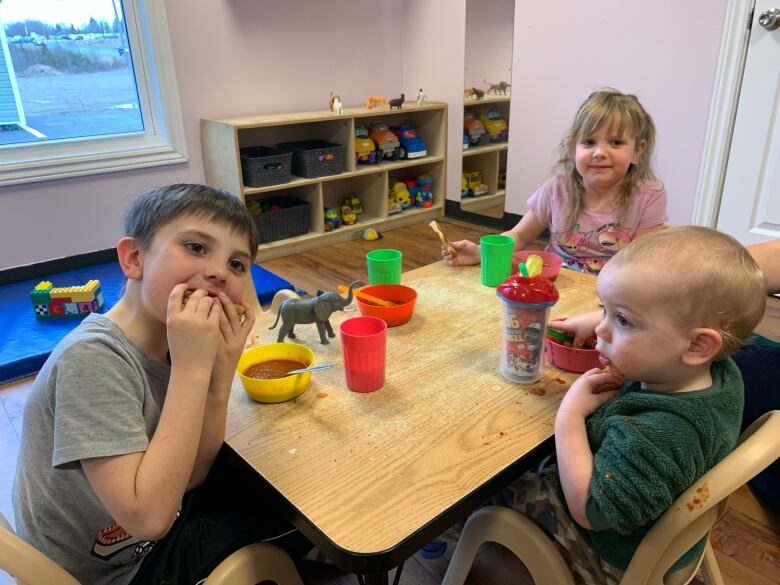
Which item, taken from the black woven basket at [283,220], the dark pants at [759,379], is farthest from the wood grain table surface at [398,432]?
the black woven basket at [283,220]

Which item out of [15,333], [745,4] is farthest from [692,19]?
[15,333]

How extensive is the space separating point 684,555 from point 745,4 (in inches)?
109

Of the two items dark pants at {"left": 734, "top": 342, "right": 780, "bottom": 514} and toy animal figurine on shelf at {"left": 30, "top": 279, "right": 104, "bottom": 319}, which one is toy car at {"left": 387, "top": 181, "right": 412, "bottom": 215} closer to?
toy animal figurine on shelf at {"left": 30, "top": 279, "right": 104, "bottom": 319}

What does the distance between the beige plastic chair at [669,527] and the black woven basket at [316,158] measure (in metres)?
2.94

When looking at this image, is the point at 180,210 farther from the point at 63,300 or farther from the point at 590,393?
the point at 63,300

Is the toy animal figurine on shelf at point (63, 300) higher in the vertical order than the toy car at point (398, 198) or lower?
lower

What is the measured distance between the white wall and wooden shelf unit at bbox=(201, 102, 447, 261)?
0.13 m

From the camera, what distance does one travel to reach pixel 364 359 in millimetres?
905

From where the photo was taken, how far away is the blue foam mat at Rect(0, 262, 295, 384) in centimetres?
229

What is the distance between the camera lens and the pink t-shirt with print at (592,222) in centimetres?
165

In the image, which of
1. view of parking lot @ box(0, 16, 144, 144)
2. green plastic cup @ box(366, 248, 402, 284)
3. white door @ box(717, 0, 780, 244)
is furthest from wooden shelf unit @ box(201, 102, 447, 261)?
green plastic cup @ box(366, 248, 402, 284)

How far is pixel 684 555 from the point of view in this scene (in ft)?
2.77

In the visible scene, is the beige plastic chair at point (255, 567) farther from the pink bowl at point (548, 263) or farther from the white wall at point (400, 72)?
the white wall at point (400, 72)

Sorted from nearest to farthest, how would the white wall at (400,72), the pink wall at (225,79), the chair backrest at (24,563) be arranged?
the chair backrest at (24,563)
the white wall at (400,72)
the pink wall at (225,79)
